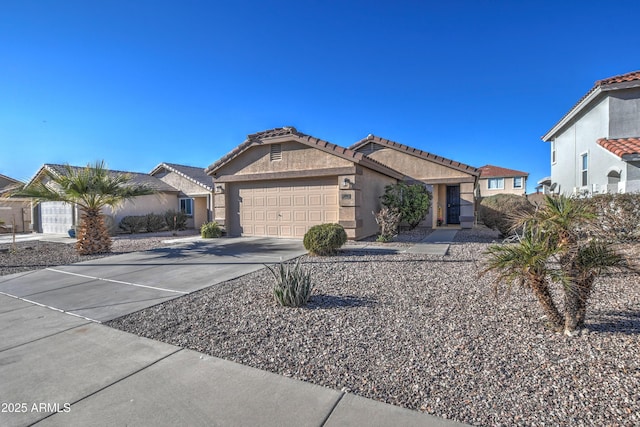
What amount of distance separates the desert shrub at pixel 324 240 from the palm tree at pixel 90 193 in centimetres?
693

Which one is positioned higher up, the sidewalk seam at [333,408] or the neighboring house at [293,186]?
the neighboring house at [293,186]

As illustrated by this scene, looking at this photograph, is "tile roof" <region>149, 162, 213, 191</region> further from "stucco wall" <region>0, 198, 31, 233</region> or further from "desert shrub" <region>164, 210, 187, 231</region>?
"stucco wall" <region>0, 198, 31, 233</region>

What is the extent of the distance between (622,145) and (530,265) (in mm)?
11416

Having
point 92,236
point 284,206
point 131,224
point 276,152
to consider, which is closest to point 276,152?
point 276,152

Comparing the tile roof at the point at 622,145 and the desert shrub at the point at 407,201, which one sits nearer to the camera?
the tile roof at the point at 622,145

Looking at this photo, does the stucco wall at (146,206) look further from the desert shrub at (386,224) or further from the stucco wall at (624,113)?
the stucco wall at (624,113)

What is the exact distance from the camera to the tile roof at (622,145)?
1017 cm

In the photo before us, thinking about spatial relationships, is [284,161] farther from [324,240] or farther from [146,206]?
[146,206]

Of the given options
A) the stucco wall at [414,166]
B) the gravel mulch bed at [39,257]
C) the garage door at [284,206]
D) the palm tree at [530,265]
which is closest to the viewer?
the palm tree at [530,265]

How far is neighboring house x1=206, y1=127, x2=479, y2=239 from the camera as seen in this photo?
1230 centimetres

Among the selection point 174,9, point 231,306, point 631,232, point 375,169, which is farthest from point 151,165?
point 631,232

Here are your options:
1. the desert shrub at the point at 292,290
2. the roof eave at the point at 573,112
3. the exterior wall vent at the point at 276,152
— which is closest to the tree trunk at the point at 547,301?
the desert shrub at the point at 292,290

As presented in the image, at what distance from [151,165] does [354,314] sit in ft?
83.8

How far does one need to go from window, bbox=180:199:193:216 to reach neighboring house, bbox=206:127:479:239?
9063mm
